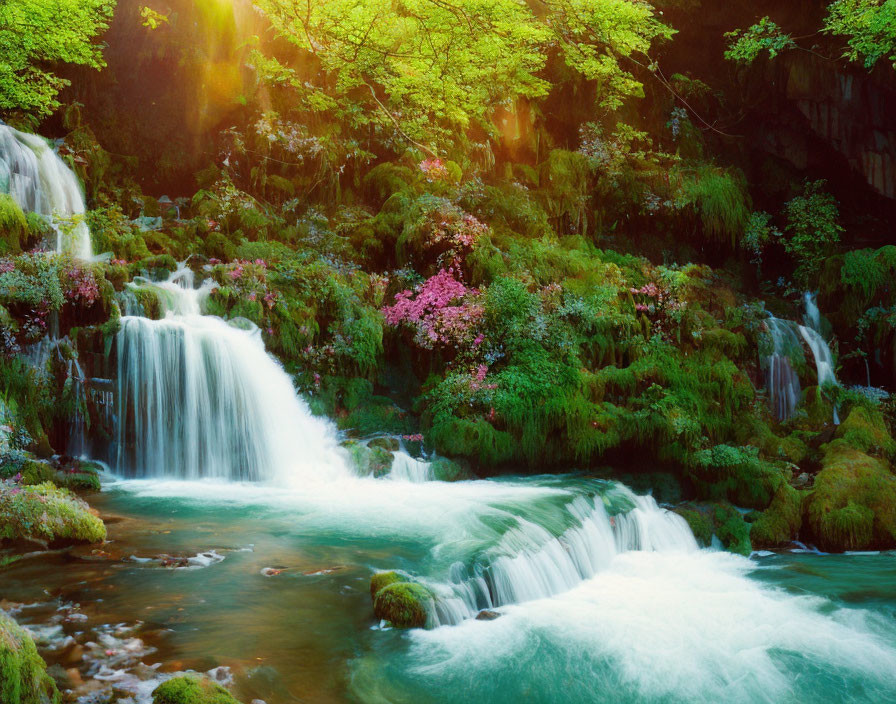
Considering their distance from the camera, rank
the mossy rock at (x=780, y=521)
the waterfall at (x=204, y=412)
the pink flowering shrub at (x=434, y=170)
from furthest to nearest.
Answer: the pink flowering shrub at (x=434, y=170) < the waterfall at (x=204, y=412) < the mossy rock at (x=780, y=521)

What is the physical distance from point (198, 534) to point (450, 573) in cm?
263

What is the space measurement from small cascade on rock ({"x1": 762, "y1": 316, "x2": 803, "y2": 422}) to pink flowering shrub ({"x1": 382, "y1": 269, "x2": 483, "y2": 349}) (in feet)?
20.5

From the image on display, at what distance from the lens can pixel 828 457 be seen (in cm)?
989

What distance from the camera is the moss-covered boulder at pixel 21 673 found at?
123 inches

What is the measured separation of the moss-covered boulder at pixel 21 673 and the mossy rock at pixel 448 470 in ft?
20.3

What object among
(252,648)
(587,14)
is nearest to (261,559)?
(252,648)

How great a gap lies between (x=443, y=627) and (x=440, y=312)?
640 centimetres

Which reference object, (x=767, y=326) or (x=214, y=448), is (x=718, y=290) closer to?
(x=767, y=326)

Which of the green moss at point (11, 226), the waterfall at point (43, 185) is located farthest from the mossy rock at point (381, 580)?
the waterfall at point (43, 185)

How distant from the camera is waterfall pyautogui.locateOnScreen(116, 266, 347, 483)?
30.4 feet

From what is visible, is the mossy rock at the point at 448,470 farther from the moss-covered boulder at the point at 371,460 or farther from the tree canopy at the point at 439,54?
the tree canopy at the point at 439,54

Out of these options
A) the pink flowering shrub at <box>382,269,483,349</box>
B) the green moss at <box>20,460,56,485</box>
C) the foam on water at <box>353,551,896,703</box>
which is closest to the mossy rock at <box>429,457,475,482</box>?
the pink flowering shrub at <box>382,269,483,349</box>

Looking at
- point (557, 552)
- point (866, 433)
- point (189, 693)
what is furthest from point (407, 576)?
point (866, 433)

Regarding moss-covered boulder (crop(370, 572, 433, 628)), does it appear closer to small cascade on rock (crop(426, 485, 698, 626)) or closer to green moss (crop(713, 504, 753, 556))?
small cascade on rock (crop(426, 485, 698, 626))
